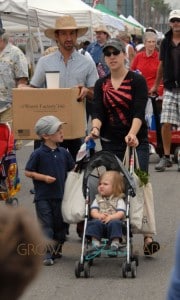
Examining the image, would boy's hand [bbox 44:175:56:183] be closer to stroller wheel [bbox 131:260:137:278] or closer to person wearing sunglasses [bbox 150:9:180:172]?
stroller wheel [bbox 131:260:137:278]

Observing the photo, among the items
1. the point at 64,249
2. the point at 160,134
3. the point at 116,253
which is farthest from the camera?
the point at 160,134

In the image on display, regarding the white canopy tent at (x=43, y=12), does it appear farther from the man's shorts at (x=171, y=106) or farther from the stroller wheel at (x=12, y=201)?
the stroller wheel at (x=12, y=201)

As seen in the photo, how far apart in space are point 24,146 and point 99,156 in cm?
909

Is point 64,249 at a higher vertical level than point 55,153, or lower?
lower

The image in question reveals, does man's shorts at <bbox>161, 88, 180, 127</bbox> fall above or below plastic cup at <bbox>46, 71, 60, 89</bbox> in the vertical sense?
below

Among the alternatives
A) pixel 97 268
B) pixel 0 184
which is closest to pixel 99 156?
pixel 97 268

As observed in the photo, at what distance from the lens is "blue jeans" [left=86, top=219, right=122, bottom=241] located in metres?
6.20

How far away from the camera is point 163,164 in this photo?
11.9 m

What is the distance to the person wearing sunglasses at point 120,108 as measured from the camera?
684 cm

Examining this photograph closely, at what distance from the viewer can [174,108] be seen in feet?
36.9

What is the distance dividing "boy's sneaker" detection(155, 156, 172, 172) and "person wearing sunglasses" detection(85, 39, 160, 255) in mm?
4854

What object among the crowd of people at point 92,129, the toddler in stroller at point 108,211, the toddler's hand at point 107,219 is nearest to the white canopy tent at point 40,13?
the crowd of people at point 92,129

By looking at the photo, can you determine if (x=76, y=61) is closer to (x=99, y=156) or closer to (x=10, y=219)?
(x=99, y=156)

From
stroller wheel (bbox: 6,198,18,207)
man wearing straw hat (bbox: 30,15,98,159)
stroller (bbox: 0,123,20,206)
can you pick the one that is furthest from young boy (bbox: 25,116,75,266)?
stroller wheel (bbox: 6,198,18,207)
